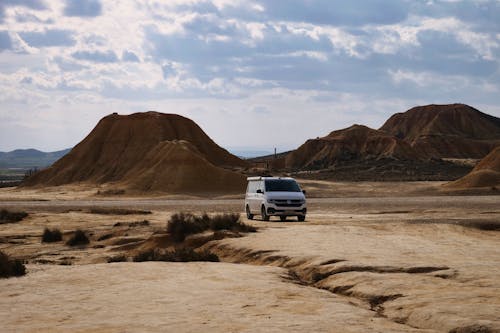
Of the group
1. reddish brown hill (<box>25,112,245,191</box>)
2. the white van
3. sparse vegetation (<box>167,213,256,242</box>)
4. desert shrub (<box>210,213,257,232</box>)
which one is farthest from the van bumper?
reddish brown hill (<box>25,112,245,191</box>)

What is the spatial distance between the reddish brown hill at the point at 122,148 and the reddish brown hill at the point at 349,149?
3878 centimetres

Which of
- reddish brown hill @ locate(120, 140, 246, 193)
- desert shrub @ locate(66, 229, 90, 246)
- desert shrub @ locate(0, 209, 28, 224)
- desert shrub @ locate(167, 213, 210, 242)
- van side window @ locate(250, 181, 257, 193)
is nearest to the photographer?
desert shrub @ locate(167, 213, 210, 242)

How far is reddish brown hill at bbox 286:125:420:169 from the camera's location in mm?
144375

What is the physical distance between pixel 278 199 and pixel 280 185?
3.70 feet

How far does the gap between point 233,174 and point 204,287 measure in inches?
2667

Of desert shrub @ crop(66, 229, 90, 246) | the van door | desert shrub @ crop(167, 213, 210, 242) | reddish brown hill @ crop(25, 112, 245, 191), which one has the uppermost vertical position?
reddish brown hill @ crop(25, 112, 245, 191)

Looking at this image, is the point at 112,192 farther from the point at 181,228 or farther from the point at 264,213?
the point at 181,228

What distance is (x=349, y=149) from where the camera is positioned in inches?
5930

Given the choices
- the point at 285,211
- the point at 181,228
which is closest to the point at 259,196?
the point at 285,211

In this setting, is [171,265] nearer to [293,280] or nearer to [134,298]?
[293,280]

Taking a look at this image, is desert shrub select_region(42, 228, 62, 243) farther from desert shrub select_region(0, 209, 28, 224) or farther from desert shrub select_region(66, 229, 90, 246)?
desert shrub select_region(0, 209, 28, 224)

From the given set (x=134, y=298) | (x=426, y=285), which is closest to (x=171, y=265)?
(x=134, y=298)

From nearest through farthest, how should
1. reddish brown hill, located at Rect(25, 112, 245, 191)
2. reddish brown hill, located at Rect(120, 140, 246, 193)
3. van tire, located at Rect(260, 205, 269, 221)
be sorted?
van tire, located at Rect(260, 205, 269, 221), reddish brown hill, located at Rect(120, 140, 246, 193), reddish brown hill, located at Rect(25, 112, 245, 191)

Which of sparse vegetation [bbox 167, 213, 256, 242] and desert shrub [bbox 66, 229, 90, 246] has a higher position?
sparse vegetation [bbox 167, 213, 256, 242]
